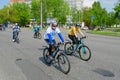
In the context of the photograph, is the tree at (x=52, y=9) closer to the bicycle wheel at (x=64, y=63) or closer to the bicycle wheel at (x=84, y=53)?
the bicycle wheel at (x=84, y=53)

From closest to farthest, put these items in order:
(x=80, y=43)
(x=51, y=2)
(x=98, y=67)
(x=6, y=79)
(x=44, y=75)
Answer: (x=6, y=79) → (x=44, y=75) → (x=98, y=67) → (x=80, y=43) → (x=51, y=2)

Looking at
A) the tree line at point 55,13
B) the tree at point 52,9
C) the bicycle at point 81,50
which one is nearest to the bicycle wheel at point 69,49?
the bicycle at point 81,50

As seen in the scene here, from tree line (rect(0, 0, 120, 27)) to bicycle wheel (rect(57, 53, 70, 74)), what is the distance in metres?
79.0

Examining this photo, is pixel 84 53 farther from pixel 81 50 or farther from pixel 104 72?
pixel 104 72

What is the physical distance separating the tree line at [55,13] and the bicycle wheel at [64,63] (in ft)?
259

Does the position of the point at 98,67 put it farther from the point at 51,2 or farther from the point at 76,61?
the point at 51,2

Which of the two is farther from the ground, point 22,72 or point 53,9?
point 53,9

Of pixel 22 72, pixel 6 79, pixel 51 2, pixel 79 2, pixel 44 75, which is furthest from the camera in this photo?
pixel 79 2

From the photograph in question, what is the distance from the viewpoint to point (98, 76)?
856 centimetres

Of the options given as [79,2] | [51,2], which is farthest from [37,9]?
[79,2]

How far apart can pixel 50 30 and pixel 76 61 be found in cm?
201

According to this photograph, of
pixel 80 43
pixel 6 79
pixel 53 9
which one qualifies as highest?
pixel 53 9

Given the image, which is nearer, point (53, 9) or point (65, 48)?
point (65, 48)

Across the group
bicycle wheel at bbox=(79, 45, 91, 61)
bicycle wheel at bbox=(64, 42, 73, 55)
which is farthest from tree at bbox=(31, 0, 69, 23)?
bicycle wheel at bbox=(79, 45, 91, 61)
